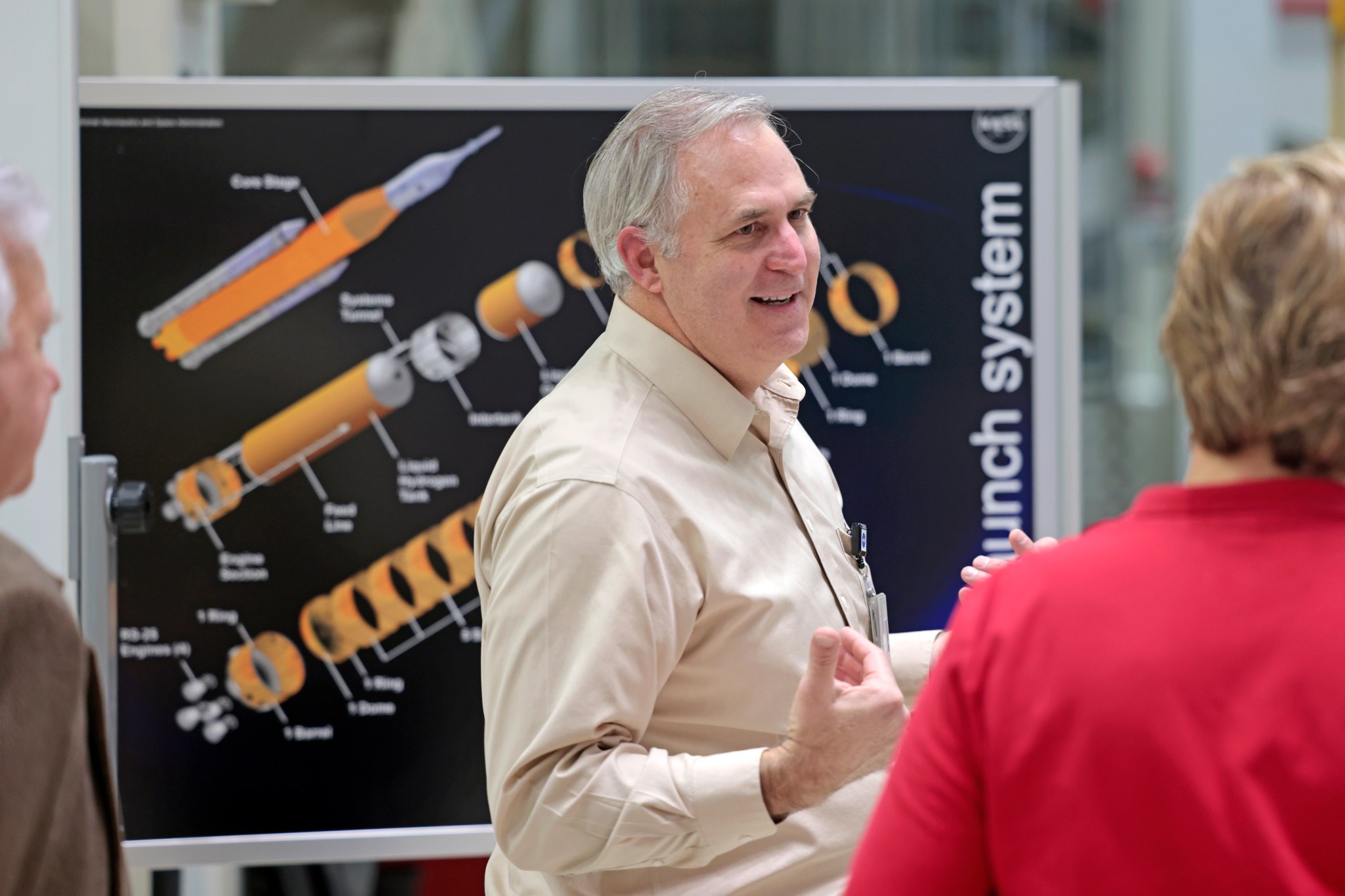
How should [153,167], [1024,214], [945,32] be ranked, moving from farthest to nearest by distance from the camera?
1. [945,32]
2. [1024,214]
3. [153,167]

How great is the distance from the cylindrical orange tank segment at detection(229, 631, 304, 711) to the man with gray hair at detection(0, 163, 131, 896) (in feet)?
5.59

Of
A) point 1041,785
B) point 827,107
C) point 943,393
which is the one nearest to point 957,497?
point 943,393

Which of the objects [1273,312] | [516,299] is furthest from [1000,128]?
[1273,312]

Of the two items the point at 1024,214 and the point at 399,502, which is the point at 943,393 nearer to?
the point at 1024,214

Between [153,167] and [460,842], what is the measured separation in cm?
148

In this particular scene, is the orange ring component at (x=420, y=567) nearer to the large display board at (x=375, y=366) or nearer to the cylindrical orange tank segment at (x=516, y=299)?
the large display board at (x=375, y=366)

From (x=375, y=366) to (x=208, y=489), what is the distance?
411 mm

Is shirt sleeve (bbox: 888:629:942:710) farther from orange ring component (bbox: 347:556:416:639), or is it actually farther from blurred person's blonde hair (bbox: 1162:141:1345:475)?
orange ring component (bbox: 347:556:416:639)

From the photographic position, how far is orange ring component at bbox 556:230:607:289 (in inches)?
108

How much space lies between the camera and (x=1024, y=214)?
112 inches

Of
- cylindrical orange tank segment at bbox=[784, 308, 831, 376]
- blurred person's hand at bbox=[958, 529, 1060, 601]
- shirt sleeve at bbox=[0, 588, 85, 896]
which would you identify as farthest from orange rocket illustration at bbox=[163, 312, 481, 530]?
shirt sleeve at bbox=[0, 588, 85, 896]

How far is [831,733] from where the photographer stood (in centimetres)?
141

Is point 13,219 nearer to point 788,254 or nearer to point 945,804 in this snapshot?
point 945,804

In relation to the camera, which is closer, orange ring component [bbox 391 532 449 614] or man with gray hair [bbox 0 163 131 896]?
man with gray hair [bbox 0 163 131 896]
